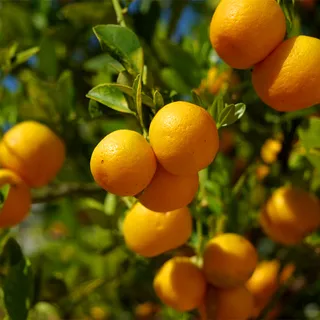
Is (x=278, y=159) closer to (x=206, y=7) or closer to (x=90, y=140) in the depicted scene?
(x=90, y=140)

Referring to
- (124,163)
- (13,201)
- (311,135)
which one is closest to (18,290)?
(13,201)

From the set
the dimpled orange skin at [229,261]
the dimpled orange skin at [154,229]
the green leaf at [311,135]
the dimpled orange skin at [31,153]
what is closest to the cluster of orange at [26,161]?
the dimpled orange skin at [31,153]

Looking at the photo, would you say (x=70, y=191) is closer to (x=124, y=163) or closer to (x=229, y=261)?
(x=229, y=261)

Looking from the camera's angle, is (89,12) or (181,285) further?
(89,12)

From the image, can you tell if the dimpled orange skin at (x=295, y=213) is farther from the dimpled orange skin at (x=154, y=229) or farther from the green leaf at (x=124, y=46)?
the green leaf at (x=124, y=46)

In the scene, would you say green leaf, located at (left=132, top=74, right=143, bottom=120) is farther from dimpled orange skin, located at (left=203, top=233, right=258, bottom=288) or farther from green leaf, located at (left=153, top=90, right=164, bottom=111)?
dimpled orange skin, located at (left=203, top=233, right=258, bottom=288)
